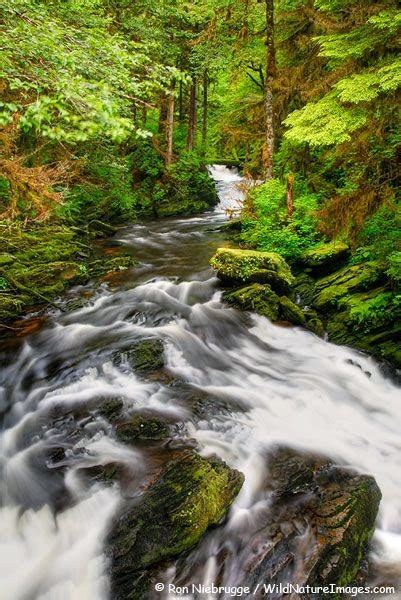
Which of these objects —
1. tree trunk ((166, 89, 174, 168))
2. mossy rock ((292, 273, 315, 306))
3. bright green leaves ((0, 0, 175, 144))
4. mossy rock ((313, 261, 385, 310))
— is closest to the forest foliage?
bright green leaves ((0, 0, 175, 144))

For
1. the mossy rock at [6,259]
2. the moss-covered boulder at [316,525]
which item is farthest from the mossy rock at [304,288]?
the mossy rock at [6,259]

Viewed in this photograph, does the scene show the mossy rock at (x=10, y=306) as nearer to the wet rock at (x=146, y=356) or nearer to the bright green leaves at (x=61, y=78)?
the wet rock at (x=146, y=356)

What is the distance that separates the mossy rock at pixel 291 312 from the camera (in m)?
8.10

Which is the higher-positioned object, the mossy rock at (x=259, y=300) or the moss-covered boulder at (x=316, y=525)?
the mossy rock at (x=259, y=300)

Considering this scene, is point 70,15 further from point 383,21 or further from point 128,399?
point 128,399

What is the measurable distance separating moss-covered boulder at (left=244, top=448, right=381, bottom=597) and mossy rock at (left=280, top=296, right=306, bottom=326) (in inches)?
145

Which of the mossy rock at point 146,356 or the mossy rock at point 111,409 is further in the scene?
the mossy rock at point 146,356

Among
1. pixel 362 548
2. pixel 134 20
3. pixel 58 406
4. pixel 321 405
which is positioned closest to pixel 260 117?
pixel 134 20

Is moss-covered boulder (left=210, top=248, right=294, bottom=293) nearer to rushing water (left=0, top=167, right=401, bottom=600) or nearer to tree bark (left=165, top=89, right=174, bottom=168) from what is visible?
rushing water (left=0, top=167, right=401, bottom=600)

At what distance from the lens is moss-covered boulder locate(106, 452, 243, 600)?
355 cm

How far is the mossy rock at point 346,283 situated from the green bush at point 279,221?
1493 mm

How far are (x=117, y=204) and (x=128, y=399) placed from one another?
13505 millimetres

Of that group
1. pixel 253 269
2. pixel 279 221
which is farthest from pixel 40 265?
pixel 279 221

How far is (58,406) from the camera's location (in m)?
5.71
